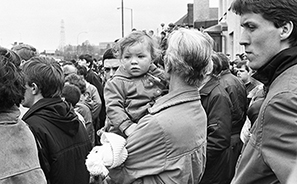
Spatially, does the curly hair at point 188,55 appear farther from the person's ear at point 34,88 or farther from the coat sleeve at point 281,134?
the person's ear at point 34,88

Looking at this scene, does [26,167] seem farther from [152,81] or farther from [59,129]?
[152,81]

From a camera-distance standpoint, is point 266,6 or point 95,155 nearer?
point 266,6

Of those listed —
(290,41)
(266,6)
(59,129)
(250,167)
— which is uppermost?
(266,6)

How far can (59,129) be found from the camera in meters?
3.53

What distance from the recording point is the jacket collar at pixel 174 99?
9.29 ft

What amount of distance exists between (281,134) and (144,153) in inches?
46.2

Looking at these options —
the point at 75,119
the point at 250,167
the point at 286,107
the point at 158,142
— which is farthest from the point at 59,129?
the point at 286,107

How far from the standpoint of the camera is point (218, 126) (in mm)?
4660

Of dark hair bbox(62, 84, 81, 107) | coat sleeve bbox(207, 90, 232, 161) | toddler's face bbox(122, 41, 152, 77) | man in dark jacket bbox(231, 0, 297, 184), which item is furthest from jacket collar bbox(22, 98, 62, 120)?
dark hair bbox(62, 84, 81, 107)

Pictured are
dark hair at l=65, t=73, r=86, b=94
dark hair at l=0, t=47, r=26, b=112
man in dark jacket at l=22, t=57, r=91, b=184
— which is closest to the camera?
dark hair at l=0, t=47, r=26, b=112

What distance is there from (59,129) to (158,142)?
1.13m

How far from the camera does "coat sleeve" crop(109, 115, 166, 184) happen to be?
8.95 ft

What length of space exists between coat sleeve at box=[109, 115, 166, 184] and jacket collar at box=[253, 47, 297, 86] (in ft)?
3.07

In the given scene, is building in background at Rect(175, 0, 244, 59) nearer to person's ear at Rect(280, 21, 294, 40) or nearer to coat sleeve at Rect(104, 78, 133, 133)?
coat sleeve at Rect(104, 78, 133, 133)
